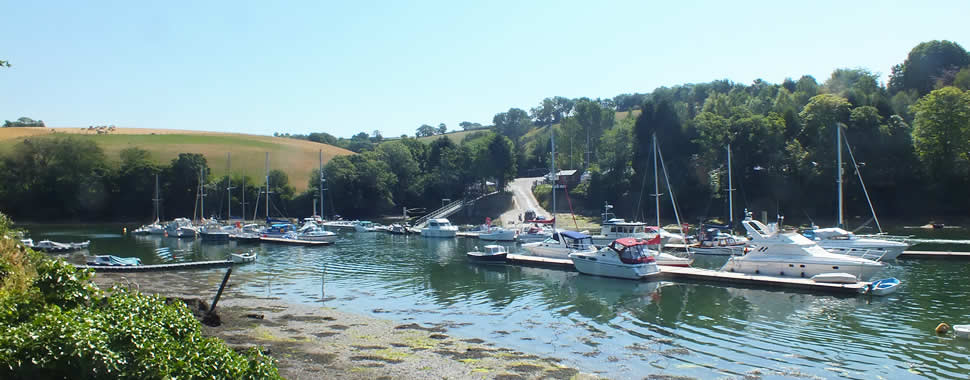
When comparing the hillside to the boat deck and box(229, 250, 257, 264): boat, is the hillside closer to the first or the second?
box(229, 250, 257, 264): boat

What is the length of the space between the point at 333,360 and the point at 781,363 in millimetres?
15208

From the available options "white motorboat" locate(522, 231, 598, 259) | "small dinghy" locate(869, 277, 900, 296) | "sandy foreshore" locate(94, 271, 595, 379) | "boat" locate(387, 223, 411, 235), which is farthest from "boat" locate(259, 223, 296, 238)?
"small dinghy" locate(869, 277, 900, 296)

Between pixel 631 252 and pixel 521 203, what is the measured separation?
203 ft

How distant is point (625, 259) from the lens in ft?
129

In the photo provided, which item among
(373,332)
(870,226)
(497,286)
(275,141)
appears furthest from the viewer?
(275,141)

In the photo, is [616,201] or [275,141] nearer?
[616,201]

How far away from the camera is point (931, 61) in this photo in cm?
10106

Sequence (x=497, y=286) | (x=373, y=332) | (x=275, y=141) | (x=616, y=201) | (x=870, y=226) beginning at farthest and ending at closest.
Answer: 1. (x=275, y=141)
2. (x=616, y=201)
3. (x=870, y=226)
4. (x=497, y=286)
5. (x=373, y=332)

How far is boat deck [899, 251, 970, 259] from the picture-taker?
44375 millimetres

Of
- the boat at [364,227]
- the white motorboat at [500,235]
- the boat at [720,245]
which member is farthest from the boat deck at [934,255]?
the boat at [364,227]

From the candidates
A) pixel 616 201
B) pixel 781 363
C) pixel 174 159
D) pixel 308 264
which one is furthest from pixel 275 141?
pixel 781 363

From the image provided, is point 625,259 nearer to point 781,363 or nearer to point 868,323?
point 868,323

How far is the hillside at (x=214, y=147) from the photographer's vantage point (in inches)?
4761

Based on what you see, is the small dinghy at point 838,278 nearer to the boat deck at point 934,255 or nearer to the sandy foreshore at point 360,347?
the boat deck at point 934,255
